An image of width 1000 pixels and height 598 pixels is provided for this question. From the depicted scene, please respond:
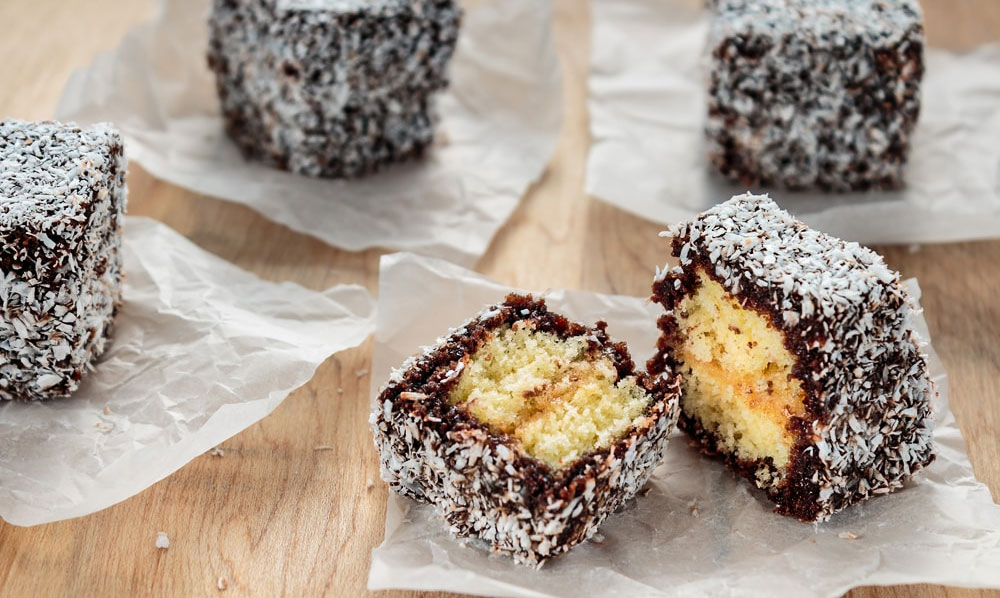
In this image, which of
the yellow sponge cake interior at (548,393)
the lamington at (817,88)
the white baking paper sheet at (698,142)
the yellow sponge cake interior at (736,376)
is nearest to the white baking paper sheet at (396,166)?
the white baking paper sheet at (698,142)

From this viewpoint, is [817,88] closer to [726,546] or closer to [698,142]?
[698,142]

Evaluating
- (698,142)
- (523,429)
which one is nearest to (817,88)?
(698,142)

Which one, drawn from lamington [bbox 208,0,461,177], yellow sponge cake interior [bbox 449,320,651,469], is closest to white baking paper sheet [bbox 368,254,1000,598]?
yellow sponge cake interior [bbox 449,320,651,469]

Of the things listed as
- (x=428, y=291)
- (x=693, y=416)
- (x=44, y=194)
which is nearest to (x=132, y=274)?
(x=44, y=194)

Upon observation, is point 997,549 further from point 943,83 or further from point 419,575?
point 943,83

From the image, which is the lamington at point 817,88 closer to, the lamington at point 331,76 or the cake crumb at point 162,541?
the lamington at point 331,76
